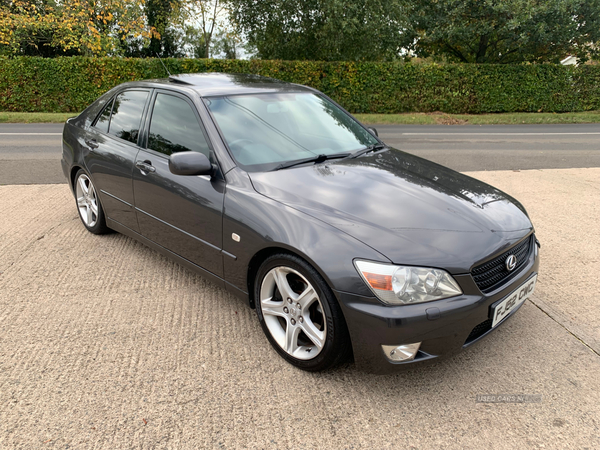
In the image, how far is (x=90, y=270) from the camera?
398cm

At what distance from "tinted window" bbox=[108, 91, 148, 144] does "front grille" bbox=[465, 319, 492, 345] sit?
3.00 meters

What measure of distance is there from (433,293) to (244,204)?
→ 4.07 feet

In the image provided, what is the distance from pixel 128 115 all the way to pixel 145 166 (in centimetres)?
75

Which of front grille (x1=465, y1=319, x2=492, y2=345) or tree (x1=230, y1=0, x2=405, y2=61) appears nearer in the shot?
front grille (x1=465, y1=319, x2=492, y2=345)

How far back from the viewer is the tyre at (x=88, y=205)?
15.0 ft

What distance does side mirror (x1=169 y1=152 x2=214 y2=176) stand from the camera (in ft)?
9.68

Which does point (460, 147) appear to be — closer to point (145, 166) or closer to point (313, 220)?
point (145, 166)

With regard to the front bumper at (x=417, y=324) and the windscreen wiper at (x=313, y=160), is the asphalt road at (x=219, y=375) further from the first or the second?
the windscreen wiper at (x=313, y=160)

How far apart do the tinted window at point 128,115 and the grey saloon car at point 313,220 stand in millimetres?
19

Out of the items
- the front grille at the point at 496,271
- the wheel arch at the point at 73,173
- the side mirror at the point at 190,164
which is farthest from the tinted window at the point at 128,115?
the front grille at the point at 496,271

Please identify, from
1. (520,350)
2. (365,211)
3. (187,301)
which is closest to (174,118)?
(187,301)

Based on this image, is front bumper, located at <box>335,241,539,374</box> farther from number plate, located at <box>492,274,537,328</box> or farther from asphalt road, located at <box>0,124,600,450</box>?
asphalt road, located at <box>0,124,600,450</box>

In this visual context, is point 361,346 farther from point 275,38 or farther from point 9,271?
point 275,38

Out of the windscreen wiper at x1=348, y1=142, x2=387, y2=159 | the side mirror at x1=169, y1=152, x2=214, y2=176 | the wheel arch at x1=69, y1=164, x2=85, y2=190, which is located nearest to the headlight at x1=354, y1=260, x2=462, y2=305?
the side mirror at x1=169, y1=152, x2=214, y2=176
